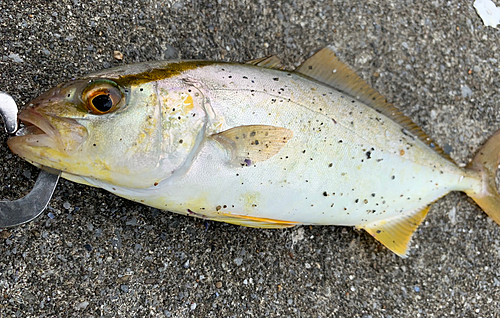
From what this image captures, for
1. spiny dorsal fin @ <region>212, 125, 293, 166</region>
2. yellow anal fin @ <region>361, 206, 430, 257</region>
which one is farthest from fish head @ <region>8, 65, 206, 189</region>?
yellow anal fin @ <region>361, 206, 430, 257</region>

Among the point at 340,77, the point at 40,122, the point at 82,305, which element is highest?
the point at 340,77

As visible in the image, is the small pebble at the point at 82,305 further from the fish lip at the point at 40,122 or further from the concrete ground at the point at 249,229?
the fish lip at the point at 40,122

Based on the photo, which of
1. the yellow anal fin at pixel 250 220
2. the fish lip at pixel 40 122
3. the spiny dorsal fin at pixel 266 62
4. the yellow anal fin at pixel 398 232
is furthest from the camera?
the yellow anal fin at pixel 398 232

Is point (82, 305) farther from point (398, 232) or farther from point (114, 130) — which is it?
point (398, 232)

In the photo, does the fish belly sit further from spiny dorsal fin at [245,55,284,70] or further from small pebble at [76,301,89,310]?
small pebble at [76,301,89,310]

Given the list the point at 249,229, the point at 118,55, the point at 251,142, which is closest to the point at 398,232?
the point at 249,229

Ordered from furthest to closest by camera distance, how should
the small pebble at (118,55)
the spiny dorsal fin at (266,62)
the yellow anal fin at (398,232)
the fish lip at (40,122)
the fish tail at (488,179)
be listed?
1. the fish tail at (488,179)
2. the yellow anal fin at (398,232)
3. the small pebble at (118,55)
4. the spiny dorsal fin at (266,62)
5. the fish lip at (40,122)

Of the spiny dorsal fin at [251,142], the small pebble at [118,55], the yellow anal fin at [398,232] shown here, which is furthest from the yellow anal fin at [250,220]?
Result: the small pebble at [118,55]
